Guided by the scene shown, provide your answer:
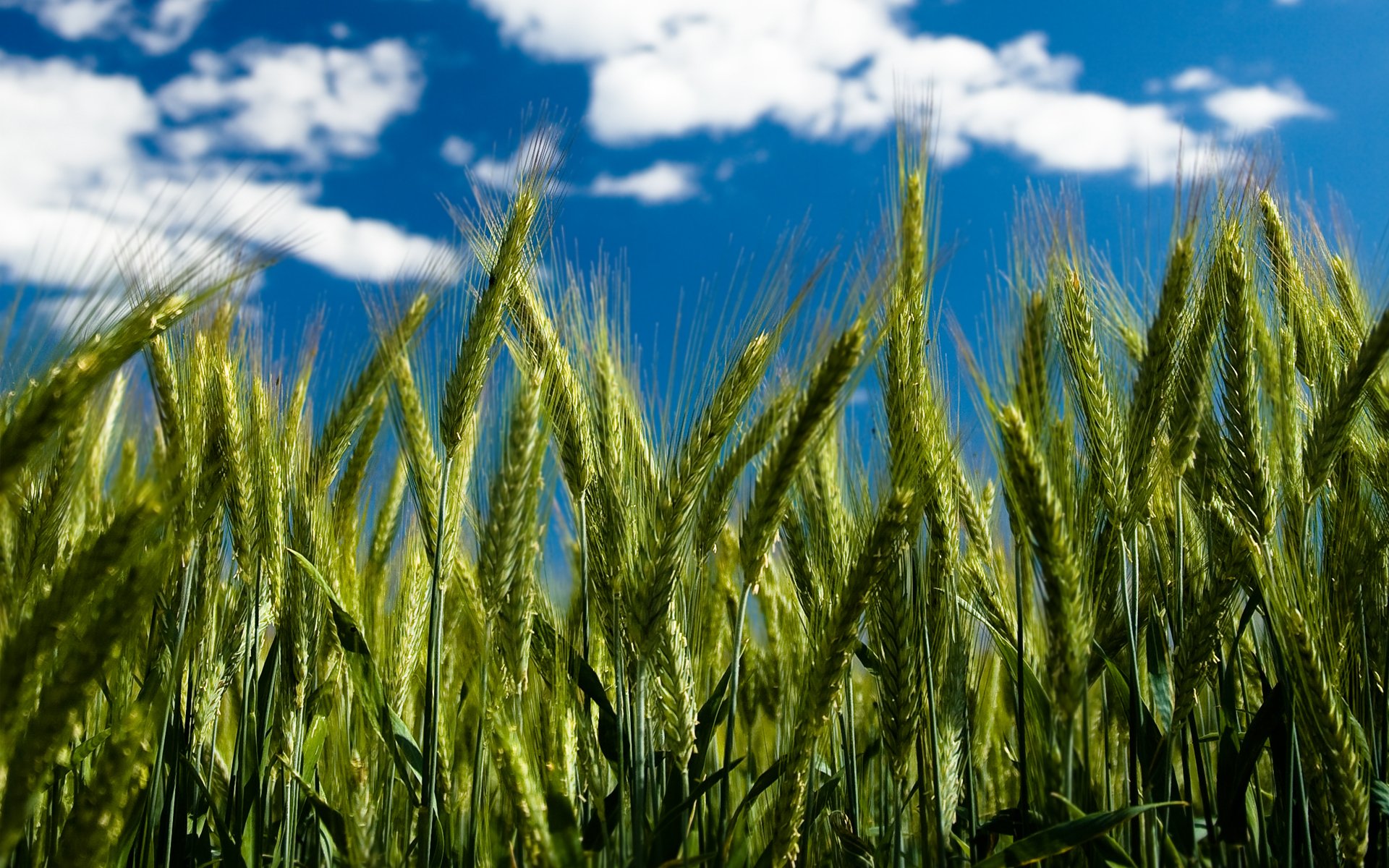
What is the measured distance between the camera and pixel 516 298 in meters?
2.97

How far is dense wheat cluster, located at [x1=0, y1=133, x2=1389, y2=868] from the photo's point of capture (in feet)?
6.20

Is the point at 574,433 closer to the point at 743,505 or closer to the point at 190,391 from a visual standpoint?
the point at 743,505

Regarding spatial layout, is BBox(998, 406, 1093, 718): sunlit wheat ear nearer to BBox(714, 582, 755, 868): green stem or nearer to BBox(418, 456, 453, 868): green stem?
BBox(714, 582, 755, 868): green stem

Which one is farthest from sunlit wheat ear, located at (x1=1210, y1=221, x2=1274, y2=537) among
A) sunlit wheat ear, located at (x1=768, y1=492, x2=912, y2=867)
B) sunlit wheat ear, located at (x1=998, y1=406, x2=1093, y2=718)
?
sunlit wheat ear, located at (x1=768, y1=492, x2=912, y2=867)

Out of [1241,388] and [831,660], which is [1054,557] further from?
[1241,388]

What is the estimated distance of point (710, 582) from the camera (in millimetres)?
2994

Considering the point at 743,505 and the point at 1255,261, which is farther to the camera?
the point at 1255,261

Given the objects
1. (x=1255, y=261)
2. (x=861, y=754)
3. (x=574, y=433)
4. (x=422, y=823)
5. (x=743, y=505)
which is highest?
(x=1255, y=261)

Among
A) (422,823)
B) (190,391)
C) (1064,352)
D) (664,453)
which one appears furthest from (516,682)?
(1064,352)

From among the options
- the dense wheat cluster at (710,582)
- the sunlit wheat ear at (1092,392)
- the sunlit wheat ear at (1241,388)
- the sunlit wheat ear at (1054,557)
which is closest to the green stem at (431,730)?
the dense wheat cluster at (710,582)

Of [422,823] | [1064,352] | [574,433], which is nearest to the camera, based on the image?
[422,823]

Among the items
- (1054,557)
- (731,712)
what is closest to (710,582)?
(731,712)

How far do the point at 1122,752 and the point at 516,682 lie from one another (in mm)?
1500

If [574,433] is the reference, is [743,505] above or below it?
below
